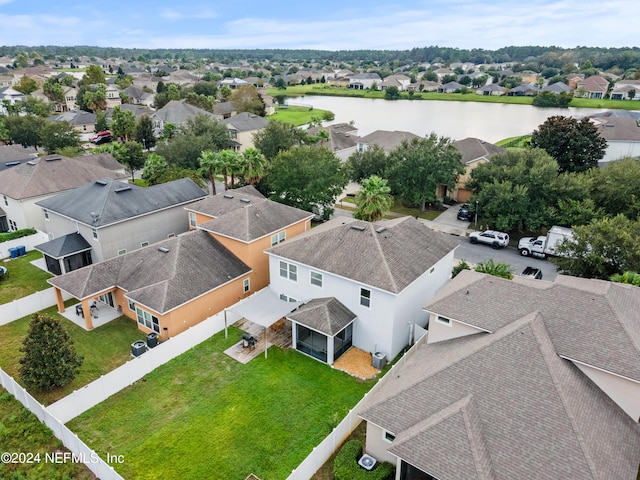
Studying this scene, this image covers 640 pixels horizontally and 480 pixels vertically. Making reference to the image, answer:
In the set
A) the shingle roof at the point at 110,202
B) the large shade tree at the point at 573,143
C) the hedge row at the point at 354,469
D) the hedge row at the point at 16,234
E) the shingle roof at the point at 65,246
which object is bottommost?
the hedge row at the point at 354,469

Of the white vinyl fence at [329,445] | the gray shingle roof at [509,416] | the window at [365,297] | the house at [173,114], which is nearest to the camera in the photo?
the gray shingle roof at [509,416]

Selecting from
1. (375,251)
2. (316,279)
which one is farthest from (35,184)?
(375,251)

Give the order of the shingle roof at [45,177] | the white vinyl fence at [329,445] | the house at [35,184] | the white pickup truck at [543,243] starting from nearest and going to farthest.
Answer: the white vinyl fence at [329,445] < the white pickup truck at [543,243] < the house at [35,184] < the shingle roof at [45,177]

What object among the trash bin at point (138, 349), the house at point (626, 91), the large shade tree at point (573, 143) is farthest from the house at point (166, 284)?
the house at point (626, 91)

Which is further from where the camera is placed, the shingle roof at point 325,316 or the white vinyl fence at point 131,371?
the shingle roof at point 325,316

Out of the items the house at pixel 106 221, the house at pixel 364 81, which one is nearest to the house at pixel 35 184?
the house at pixel 106 221

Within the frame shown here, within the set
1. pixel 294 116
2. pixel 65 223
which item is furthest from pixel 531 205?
pixel 294 116

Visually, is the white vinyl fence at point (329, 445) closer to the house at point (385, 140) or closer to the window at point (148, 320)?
the window at point (148, 320)

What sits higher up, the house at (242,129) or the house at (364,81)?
the house at (364,81)
